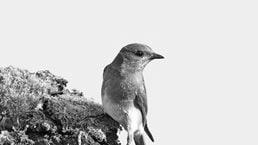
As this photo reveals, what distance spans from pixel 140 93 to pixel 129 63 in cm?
54

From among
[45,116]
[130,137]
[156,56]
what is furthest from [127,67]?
[45,116]

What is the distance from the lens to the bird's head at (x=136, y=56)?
29.3 ft

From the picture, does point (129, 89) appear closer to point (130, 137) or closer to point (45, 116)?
point (130, 137)

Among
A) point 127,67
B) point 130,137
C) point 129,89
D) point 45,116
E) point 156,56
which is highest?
point 156,56

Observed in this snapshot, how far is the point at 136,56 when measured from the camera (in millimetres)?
9008

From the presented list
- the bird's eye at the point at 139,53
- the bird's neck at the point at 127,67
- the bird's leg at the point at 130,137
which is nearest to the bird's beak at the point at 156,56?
the bird's eye at the point at 139,53

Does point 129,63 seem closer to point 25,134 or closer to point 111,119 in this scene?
point 111,119

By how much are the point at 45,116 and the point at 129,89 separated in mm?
1461

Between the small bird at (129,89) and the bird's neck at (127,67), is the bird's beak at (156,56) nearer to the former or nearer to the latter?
the small bird at (129,89)

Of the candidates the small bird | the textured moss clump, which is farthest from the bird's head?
the textured moss clump

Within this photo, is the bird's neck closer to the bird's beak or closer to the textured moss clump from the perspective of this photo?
the bird's beak

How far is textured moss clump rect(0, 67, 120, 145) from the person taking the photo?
8367 mm

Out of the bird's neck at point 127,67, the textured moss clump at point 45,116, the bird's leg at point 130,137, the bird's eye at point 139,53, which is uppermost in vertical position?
the bird's eye at point 139,53

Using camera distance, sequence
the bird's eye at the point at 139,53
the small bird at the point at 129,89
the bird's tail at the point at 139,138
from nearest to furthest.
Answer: the small bird at the point at 129,89, the bird's eye at the point at 139,53, the bird's tail at the point at 139,138
